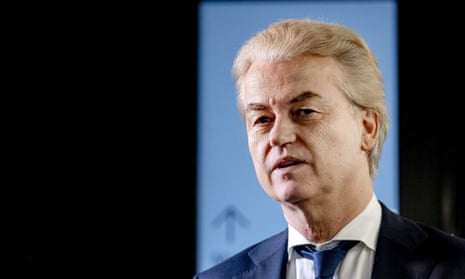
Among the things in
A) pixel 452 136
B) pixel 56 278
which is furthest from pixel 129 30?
pixel 452 136

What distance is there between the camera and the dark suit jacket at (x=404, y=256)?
2.35m

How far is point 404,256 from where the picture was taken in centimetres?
240

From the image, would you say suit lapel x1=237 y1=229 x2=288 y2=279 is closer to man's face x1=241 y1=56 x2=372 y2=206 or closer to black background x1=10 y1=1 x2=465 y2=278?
man's face x1=241 y1=56 x2=372 y2=206

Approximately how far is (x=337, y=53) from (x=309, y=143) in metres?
0.27

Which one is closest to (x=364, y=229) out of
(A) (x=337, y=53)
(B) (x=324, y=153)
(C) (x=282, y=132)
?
(B) (x=324, y=153)

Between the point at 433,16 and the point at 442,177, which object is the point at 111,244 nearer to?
the point at 442,177

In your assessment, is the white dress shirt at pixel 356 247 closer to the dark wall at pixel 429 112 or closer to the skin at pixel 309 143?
the skin at pixel 309 143

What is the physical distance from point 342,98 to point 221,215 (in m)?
1.74

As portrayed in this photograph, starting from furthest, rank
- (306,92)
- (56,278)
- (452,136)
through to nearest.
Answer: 1. (452,136)
2. (56,278)
3. (306,92)

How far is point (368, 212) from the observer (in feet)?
8.31

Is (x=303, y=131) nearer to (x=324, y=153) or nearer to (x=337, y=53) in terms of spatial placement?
(x=324, y=153)

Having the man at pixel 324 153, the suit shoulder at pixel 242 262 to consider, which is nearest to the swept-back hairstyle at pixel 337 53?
the man at pixel 324 153

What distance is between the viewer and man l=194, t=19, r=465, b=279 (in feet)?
7.97

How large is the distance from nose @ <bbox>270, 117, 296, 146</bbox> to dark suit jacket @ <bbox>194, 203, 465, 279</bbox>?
33 centimetres
